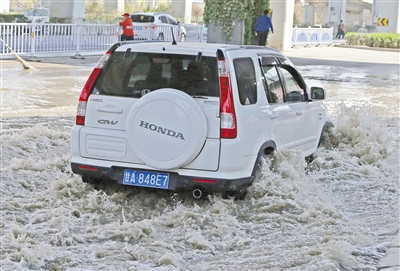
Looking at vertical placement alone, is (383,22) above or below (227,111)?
above

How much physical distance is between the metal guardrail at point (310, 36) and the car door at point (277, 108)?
113 ft

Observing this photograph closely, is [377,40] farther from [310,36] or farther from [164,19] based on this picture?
[164,19]

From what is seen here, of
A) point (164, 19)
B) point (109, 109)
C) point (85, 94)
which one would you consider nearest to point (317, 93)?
point (109, 109)

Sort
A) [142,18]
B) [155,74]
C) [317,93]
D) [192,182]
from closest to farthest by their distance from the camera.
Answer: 1. [192,182]
2. [155,74]
3. [317,93]
4. [142,18]

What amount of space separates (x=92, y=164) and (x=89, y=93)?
0.71m

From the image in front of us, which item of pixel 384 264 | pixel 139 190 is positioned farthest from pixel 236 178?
pixel 384 264

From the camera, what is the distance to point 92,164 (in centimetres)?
705

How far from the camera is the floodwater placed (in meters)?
5.70

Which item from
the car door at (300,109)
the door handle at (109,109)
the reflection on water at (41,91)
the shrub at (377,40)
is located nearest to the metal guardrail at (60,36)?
the reflection on water at (41,91)

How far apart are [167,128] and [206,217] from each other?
36.0 inches

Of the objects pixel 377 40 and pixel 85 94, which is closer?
pixel 85 94

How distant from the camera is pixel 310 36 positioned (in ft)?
150

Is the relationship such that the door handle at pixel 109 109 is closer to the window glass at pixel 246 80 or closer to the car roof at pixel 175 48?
the car roof at pixel 175 48

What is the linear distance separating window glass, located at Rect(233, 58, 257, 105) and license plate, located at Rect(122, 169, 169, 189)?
1.06 meters
